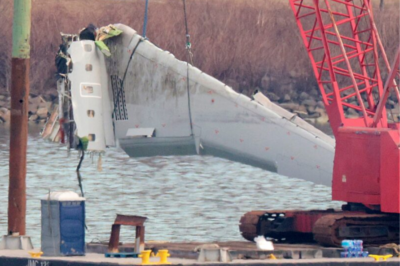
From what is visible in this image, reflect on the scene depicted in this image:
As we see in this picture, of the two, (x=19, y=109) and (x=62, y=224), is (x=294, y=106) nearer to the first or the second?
(x=19, y=109)

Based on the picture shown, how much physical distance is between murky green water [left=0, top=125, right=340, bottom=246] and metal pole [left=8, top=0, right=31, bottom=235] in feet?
26.3

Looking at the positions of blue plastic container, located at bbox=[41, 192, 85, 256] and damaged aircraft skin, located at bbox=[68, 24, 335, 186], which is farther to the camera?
damaged aircraft skin, located at bbox=[68, 24, 335, 186]

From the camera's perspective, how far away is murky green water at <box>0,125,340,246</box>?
35.2m

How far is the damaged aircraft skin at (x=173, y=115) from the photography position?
909 inches

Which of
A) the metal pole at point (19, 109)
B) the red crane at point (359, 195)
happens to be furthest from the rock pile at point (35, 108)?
the metal pole at point (19, 109)

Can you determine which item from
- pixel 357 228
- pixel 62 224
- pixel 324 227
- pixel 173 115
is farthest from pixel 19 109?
pixel 357 228

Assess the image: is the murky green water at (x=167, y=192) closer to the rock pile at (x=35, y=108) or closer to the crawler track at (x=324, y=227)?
the crawler track at (x=324, y=227)

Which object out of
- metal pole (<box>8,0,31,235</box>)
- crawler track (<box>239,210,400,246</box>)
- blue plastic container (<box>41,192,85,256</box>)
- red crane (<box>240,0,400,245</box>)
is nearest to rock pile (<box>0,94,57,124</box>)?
crawler track (<box>239,210,400,246</box>)

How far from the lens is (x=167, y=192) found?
4516 centimetres

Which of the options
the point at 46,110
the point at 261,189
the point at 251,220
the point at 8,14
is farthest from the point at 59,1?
the point at 251,220

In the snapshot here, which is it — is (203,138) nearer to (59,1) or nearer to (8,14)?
(8,14)

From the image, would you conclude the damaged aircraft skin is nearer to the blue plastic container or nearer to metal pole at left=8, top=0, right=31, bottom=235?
metal pole at left=8, top=0, right=31, bottom=235

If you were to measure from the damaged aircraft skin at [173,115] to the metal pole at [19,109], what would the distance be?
0.85 metres

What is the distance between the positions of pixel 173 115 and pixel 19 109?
2.61 meters
